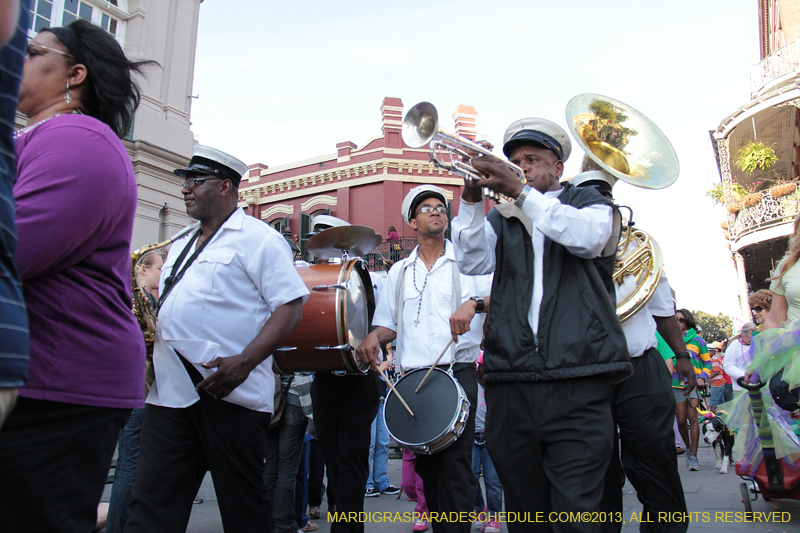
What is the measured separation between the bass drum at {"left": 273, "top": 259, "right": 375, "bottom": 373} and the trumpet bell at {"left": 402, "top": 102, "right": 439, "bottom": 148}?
1570mm

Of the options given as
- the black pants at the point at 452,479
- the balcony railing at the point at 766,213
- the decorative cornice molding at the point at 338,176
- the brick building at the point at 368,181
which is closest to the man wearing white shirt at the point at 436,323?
the black pants at the point at 452,479

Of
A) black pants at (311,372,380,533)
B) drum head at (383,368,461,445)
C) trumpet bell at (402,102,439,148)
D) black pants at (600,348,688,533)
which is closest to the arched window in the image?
black pants at (311,372,380,533)

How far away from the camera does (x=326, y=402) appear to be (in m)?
4.30

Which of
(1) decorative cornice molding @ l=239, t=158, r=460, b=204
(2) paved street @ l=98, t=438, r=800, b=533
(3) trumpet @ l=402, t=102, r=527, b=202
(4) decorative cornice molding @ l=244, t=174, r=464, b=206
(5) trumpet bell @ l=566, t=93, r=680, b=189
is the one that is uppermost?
(1) decorative cornice molding @ l=239, t=158, r=460, b=204

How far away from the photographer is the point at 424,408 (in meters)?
3.75

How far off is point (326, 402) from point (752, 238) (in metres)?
19.2

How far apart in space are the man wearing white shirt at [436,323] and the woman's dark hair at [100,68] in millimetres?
2105

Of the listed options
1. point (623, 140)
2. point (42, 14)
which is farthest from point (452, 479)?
point (42, 14)

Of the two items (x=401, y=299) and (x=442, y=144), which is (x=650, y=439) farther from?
(x=442, y=144)

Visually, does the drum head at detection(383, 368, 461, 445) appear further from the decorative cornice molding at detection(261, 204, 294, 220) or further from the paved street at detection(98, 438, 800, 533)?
the decorative cornice molding at detection(261, 204, 294, 220)

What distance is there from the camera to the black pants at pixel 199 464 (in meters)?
2.73

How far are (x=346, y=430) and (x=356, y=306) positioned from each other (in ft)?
2.90

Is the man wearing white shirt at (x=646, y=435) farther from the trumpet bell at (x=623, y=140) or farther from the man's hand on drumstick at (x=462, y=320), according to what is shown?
the man's hand on drumstick at (x=462, y=320)

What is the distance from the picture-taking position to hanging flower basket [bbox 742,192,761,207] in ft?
62.6
